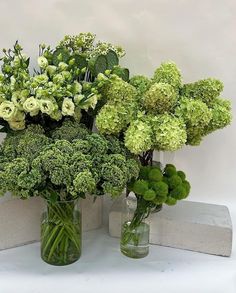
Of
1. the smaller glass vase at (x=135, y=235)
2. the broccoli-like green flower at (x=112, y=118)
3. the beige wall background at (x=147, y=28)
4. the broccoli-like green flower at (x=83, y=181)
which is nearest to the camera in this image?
the broccoli-like green flower at (x=83, y=181)

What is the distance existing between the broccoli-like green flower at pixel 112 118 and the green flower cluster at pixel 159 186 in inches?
5.8

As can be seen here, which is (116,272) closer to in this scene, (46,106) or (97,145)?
(97,145)

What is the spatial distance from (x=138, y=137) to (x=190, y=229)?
1.20 ft

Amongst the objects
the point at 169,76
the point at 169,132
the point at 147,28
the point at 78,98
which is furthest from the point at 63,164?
the point at 147,28

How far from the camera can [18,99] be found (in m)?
0.93

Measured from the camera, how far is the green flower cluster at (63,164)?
89 cm

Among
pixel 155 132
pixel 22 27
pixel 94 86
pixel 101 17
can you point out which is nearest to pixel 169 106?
pixel 155 132

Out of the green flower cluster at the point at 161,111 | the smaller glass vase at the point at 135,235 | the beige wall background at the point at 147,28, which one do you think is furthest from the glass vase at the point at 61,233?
the beige wall background at the point at 147,28

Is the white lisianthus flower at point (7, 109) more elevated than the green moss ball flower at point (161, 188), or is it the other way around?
the white lisianthus flower at point (7, 109)

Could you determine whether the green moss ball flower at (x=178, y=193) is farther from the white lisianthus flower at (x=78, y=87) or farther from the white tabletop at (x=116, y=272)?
the white lisianthus flower at (x=78, y=87)

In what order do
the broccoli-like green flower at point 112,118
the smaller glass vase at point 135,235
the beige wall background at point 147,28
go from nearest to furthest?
the broccoli-like green flower at point 112,118, the smaller glass vase at point 135,235, the beige wall background at point 147,28

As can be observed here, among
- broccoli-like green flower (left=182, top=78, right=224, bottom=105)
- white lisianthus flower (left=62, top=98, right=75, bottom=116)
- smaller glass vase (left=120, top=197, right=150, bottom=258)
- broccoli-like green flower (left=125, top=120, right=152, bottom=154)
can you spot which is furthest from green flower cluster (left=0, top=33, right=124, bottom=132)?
smaller glass vase (left=120, top=197, right=150, bottom=258)

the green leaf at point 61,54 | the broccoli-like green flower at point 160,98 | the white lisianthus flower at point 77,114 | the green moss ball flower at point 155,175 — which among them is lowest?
the green moss ball flower at point 155,175

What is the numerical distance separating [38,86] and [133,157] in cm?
31
